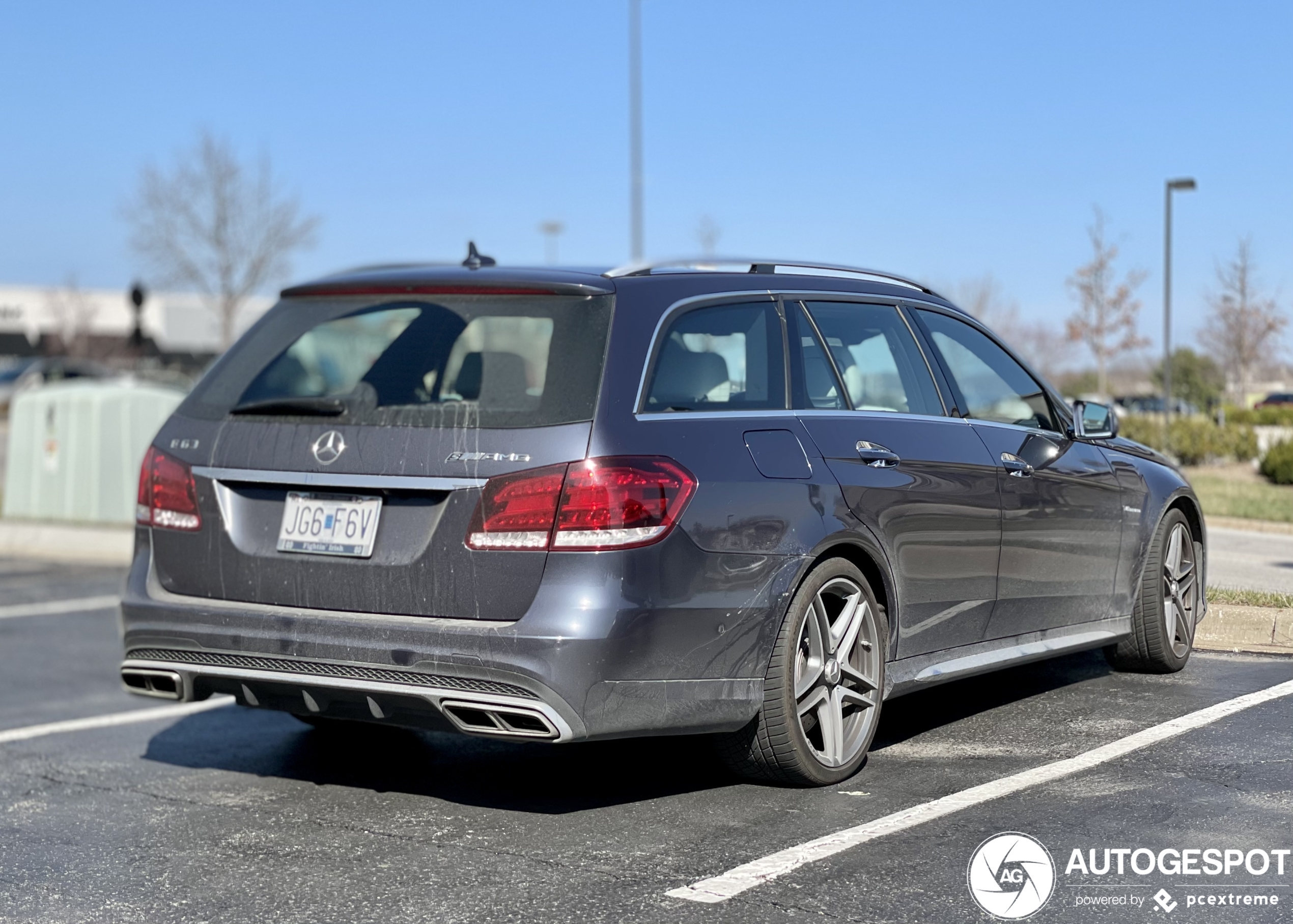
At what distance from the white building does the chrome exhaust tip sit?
249 ft

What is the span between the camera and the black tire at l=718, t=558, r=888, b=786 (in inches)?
191

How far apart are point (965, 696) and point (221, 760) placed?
301 cm

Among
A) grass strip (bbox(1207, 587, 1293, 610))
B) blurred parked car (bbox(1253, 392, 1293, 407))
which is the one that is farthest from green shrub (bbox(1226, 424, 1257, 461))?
grass strip (bbox(1207, 587, 1293, 610))

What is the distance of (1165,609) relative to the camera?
6.62m

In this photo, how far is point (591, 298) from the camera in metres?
4.88

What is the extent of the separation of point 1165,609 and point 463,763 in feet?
9.81

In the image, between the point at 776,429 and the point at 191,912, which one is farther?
the point at 776,429

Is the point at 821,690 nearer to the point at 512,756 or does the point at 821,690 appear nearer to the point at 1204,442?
the point at 512,756

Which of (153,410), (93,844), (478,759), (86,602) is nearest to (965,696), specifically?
(478,759)

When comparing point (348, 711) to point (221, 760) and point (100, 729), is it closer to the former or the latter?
point (221, 760)

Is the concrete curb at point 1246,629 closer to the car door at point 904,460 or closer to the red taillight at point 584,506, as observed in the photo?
the car door at point 904,460

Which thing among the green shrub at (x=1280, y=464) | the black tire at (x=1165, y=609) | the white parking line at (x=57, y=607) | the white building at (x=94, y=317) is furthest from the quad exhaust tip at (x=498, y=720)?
the white building at (x=94, y=317)

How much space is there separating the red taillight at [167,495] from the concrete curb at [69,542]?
31.3ft

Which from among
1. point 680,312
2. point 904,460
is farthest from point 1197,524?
point 680,312
